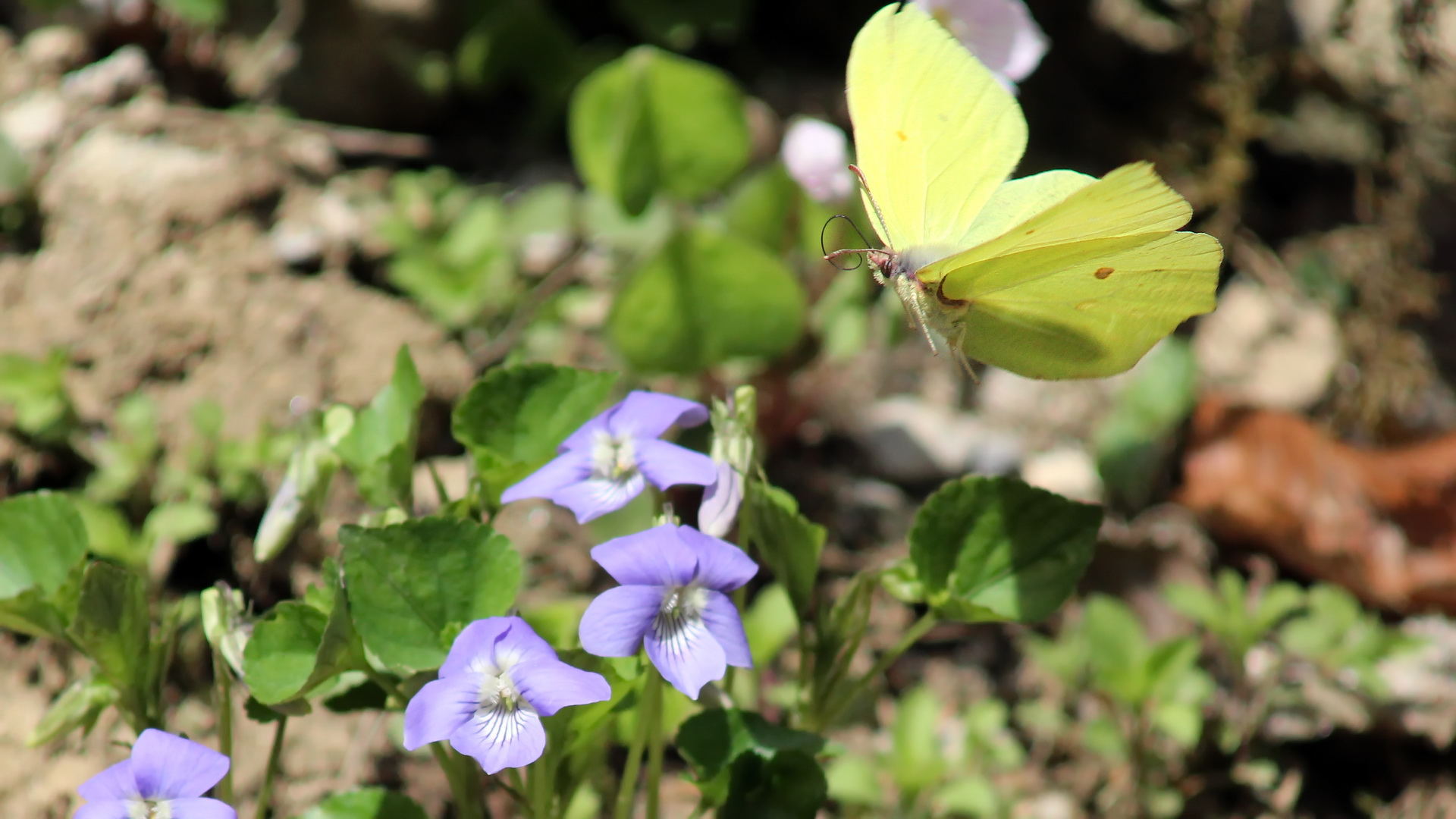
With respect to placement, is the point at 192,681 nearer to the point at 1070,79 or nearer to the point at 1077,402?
the point at 1077,402

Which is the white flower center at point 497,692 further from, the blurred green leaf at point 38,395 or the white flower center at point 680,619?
the blurred green leaf at point 38,395

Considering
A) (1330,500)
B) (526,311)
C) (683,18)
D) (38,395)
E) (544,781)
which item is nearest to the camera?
(544,781)

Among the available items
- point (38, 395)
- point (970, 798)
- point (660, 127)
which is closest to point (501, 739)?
point (970, 798)

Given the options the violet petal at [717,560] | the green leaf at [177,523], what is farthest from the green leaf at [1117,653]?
the green leaf at [177,523]

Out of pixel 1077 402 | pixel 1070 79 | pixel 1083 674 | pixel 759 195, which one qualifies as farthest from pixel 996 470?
pixel 1070 79

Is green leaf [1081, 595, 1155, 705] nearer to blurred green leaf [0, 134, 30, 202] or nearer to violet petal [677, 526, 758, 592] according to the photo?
violet petal [677, 526, 758, 592]

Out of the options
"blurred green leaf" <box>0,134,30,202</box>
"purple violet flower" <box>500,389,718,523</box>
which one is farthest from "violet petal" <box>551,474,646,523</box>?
"blurred green leaf" <box>0,134,30,202</box>

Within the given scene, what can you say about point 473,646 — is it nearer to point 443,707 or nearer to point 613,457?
point 443,707
